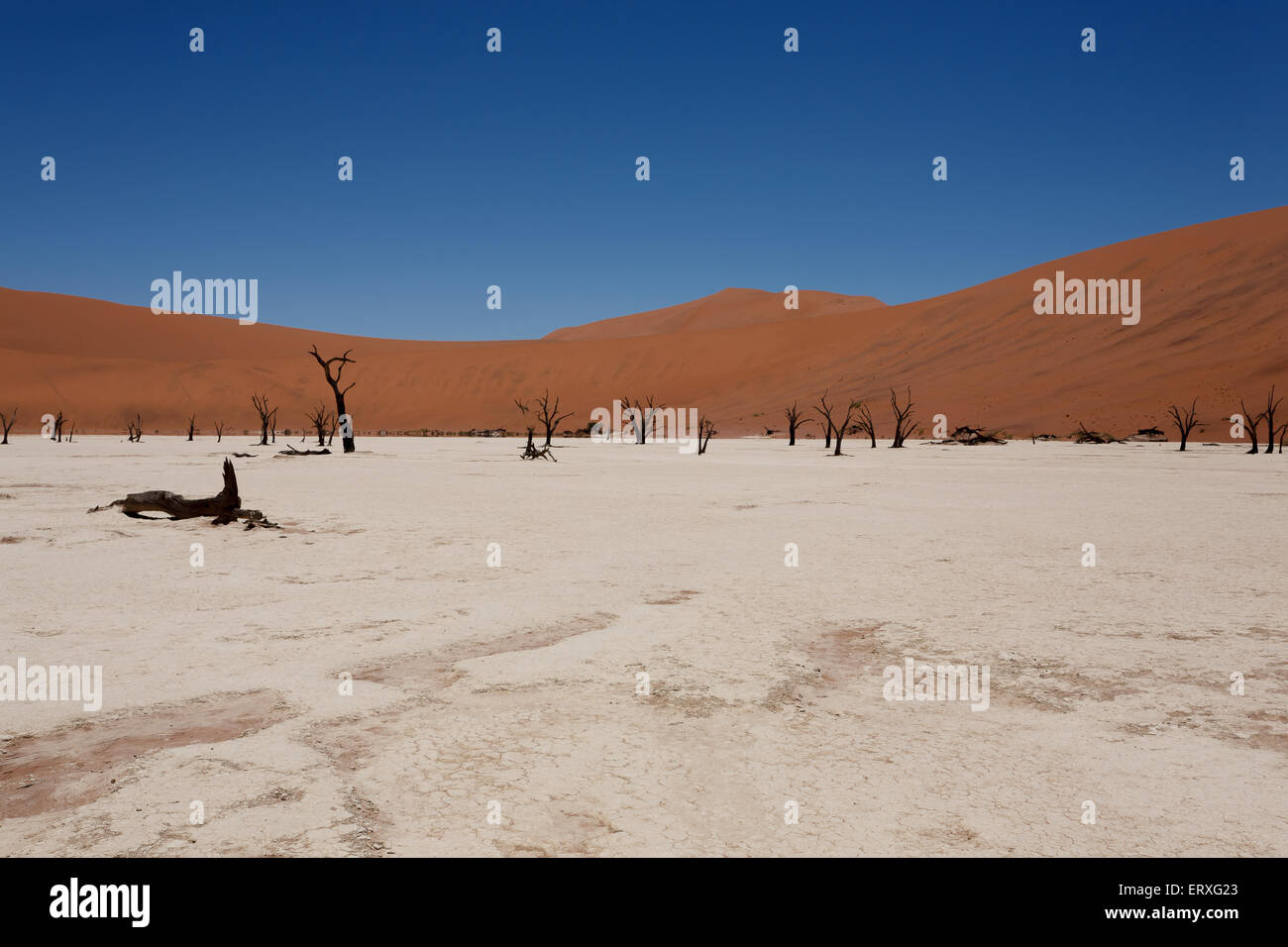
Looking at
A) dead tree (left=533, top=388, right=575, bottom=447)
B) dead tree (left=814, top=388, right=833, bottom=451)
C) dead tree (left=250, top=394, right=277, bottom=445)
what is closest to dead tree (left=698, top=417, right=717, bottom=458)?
dead tree (left=814, top=388, right=833, bottom=451)

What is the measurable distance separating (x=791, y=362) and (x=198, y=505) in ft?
300

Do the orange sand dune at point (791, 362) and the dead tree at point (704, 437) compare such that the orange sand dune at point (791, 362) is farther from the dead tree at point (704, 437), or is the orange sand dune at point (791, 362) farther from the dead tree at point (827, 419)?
the dead tree at point (704, 437)

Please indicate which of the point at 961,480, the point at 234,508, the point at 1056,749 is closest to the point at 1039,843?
the point at 1056,749

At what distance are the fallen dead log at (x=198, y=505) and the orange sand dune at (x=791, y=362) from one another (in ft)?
181

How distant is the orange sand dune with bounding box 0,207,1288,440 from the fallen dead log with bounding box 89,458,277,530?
181 ft

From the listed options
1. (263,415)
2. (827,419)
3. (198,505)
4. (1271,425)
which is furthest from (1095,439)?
(198,505)

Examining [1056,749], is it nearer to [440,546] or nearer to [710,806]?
[710,806]

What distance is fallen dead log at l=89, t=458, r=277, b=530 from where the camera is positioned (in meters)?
12.3

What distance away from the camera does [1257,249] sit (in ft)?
231

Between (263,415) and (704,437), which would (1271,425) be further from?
(263,415)

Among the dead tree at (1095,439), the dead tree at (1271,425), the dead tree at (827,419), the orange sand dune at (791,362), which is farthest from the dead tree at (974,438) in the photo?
the dead tree at (1271,425)

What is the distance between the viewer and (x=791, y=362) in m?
99.8

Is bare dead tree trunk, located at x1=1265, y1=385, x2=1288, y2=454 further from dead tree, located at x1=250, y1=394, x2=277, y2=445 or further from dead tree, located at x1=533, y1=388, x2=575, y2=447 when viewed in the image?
dead tree, located at x1=250, y1=394, x2=277, y2=445
